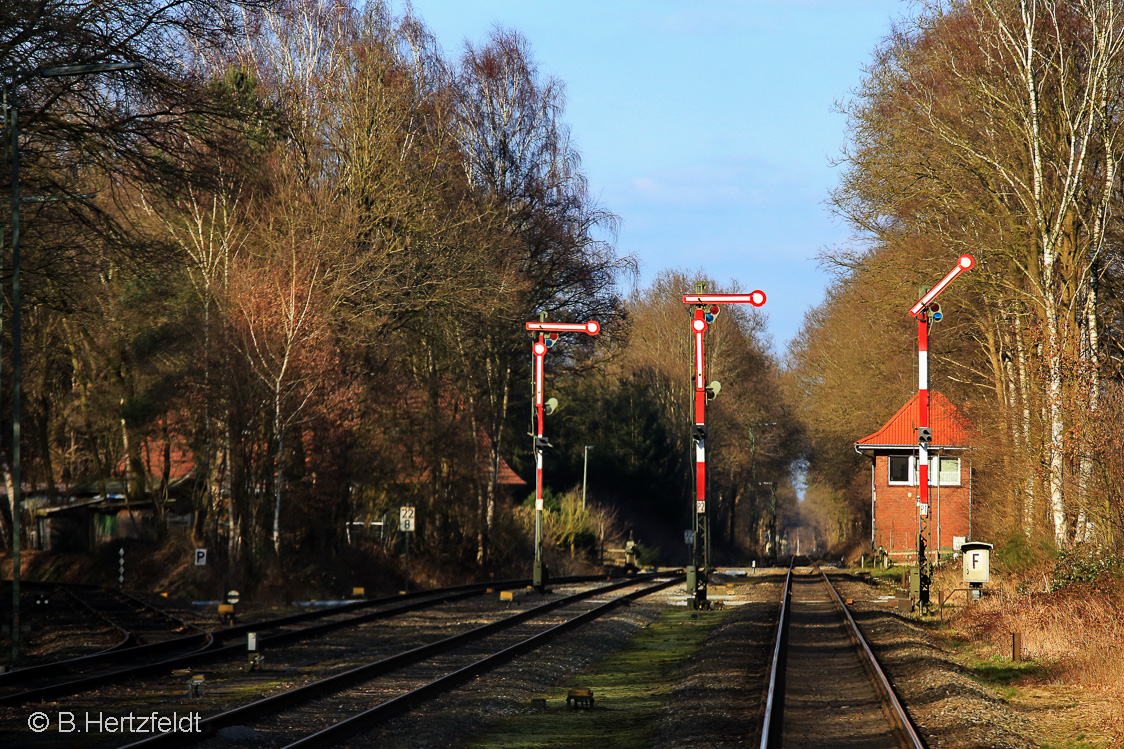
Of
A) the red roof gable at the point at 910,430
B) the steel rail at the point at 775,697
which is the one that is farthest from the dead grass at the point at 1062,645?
the red roof gable at the point at 910,430

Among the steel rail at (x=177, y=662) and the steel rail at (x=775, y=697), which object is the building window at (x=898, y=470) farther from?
the steel rail at (x=775, y=697)

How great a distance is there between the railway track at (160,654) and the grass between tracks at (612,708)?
16.6ft

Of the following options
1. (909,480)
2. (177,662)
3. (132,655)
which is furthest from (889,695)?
(909,480)

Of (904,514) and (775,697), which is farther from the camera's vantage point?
(904,514)

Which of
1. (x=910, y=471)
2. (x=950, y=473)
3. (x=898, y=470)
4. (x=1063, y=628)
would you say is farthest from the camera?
(x=898, y=470)

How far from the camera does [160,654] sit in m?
16.2

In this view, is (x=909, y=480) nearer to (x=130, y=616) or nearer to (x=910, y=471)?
(x=910, y=471)

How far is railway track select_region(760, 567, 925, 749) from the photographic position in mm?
10273

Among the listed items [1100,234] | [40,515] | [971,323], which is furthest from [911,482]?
[40,515]

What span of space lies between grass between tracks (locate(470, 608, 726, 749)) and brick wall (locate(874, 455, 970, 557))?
31.3 meters

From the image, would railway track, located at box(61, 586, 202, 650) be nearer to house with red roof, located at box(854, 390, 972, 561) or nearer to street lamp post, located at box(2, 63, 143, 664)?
street lamp post, located at box(2, 63, 143, 664)

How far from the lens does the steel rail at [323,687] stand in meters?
9.70

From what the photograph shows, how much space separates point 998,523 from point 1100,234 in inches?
290

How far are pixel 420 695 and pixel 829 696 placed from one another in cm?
469
